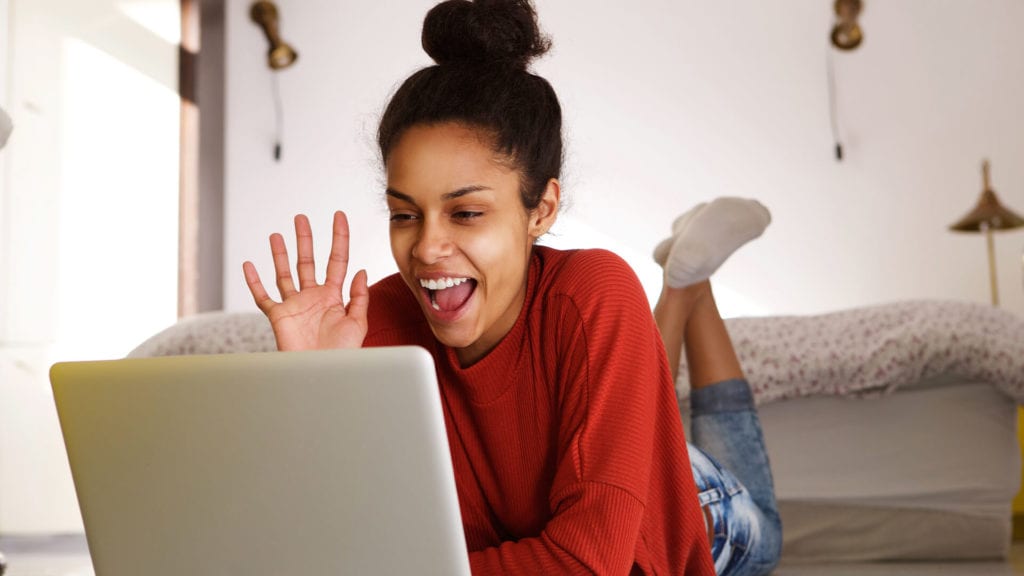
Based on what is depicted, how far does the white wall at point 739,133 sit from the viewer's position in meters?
3.90

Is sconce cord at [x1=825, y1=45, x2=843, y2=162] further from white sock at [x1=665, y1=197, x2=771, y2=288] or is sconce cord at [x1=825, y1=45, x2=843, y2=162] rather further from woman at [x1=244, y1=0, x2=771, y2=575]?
woman at [x1=244, y1=0, x2=771, y2=575]

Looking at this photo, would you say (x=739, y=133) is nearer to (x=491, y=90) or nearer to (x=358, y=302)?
(x=491, y=90)

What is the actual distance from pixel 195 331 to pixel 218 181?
102 inches

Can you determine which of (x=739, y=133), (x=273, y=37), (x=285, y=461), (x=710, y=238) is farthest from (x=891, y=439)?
(x=273, y=37)

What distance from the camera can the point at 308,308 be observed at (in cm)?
99

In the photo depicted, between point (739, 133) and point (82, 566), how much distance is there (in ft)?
9.87

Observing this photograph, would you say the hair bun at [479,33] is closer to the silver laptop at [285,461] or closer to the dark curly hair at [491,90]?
the dark curly hair at [491,90]

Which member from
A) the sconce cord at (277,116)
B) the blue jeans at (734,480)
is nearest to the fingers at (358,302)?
the blue jeans at (734,480)

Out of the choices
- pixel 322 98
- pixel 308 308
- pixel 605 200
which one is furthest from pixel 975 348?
pixel 322 98

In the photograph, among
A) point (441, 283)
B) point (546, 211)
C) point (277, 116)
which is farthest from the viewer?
point (277, 116)

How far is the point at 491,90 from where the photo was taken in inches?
41.1

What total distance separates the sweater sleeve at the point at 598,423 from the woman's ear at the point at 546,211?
3.5 inches

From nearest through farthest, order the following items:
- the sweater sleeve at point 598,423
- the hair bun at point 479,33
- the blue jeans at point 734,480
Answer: the sweater sleeve at point 598,423, the hair bun at point 479,33, the blue jeans at point 734,480

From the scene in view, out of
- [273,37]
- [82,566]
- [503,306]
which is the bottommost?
[82,566]
